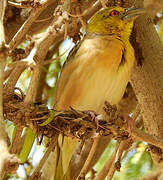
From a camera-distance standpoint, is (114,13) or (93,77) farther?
(114,13)

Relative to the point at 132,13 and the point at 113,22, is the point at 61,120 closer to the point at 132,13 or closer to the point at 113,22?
the point at 132,13

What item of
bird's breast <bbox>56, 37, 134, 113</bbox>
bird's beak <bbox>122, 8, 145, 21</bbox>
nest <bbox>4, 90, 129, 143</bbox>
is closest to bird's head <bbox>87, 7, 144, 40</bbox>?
bird's beak <bbox>122, 8, 145, 21</bbox>

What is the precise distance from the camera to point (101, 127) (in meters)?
2.55

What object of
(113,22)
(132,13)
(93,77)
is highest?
(132,13)

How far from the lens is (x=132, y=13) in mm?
3664

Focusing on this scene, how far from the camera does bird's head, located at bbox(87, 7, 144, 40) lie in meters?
3.82

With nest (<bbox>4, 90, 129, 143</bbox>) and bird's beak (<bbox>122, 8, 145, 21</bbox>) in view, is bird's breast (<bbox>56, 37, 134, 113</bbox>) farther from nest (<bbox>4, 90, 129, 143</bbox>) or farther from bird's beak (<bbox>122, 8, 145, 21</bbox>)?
nest (<bbox>4, 90, 129, 143</bbox>)

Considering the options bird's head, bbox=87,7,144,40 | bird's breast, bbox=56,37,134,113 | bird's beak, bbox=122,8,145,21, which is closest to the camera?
bird's breast, bbox=56,37,134,113

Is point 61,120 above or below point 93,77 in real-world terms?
above

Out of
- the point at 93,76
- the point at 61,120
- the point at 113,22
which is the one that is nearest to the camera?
the point at 61,120

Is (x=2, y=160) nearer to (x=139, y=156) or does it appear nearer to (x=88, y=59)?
(x=88, y=59)

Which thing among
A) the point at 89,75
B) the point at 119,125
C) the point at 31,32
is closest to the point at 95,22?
the point at 31,32

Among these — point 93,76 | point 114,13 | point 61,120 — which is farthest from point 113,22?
point 61,120

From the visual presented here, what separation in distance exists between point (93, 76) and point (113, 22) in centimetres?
95
